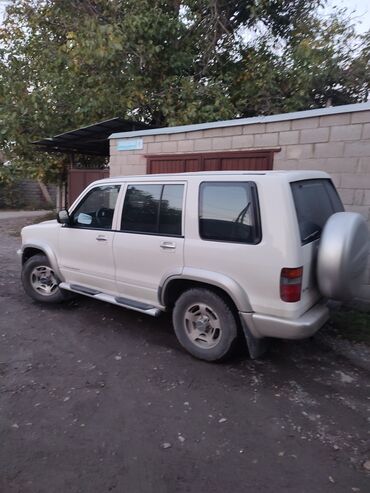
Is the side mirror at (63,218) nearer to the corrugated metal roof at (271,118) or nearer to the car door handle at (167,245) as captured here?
the car door handle at (167,245)

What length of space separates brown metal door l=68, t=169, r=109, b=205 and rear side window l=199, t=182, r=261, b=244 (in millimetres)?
7312

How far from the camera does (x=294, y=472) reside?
2.24 meters

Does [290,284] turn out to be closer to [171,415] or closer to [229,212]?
[229,212]

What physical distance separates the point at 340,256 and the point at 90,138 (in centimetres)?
813

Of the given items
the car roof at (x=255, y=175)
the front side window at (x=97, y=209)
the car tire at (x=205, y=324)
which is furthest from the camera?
the front side window at (x=97, y=209)

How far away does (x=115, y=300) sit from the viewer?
415cm

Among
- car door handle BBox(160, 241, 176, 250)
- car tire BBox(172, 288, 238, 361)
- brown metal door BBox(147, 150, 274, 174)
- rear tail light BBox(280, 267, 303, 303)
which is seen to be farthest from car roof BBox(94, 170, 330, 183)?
brown metal door BBox(147, 150, 274, 174)

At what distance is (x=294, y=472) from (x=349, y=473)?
35cm

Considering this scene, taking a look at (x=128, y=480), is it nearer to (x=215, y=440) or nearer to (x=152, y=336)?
(x=215, y=440)

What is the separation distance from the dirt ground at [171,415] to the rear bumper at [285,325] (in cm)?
52

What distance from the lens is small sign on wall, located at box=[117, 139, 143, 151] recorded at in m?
7.17

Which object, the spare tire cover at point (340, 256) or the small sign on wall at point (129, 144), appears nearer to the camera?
the spare tire cover at point (340, 256)

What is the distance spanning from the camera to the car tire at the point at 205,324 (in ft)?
11.0

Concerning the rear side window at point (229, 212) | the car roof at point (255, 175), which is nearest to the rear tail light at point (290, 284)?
the rear side window at point (229, 212)
